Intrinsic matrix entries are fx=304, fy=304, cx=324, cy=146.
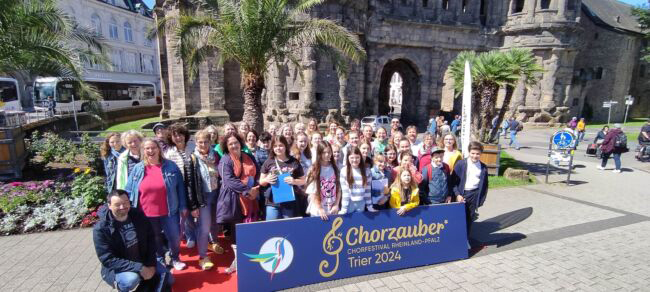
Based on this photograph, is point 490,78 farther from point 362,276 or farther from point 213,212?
point 213,212

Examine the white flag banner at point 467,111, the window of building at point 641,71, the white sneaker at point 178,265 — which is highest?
the window of building at point 641,71

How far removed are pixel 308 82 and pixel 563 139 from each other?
Answer: 14.2 m

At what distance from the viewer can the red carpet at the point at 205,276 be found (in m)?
4.02

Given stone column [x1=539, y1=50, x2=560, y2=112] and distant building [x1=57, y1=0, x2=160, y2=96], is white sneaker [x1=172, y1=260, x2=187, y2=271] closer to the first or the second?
stone column [x1=539, y1=50, x2=560, y2=112]

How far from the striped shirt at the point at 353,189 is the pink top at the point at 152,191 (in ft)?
7.77

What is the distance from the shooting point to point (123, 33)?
1499 inches

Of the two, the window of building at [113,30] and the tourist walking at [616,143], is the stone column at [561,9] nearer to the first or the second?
the tourist walking at [616,143]

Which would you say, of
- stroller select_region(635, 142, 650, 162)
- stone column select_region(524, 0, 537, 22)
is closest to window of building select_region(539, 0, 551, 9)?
stone column select_region(524, 0, 537, 22)

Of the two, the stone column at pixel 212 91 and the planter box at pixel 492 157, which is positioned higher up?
the stone column at pixel 212 91

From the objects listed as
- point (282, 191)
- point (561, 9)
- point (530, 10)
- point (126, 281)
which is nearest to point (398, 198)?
point (282, 191)

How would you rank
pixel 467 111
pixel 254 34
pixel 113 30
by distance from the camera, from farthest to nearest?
1. pixel 113 30
2. pixel 254 34
3. pixel 467 111

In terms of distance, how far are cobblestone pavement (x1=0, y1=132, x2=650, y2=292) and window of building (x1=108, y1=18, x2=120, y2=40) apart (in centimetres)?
3990

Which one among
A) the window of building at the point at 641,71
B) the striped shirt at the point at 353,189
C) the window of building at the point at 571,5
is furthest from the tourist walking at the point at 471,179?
the window of building at the point at 641,71

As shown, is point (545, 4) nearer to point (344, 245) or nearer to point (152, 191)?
point (344, 245)
